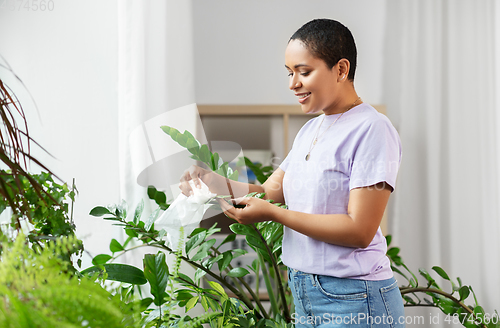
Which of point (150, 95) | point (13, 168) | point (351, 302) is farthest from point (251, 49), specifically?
point (13, 168)

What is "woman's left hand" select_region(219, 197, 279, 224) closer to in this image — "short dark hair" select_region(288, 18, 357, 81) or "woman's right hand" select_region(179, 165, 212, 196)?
"woman's right hand" select_region(179, 165, 212, 196)

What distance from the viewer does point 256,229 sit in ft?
3.19

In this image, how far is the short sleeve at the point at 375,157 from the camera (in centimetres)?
66

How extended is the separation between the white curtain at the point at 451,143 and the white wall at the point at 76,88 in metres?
1.47

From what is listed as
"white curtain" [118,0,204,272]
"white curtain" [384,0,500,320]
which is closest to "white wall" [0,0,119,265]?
"white curtain" [118,0,204,272]

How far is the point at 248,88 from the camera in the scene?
2.24 meters

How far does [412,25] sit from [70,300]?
83.1 inches

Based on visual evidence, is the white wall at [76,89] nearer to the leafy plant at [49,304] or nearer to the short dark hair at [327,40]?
the short dark hair at [327,40]

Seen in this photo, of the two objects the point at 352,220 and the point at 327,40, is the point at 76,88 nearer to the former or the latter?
the point at 327,40

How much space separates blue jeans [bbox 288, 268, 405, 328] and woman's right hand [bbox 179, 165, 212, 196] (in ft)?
0.99

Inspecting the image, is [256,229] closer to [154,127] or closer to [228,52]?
[154,127]

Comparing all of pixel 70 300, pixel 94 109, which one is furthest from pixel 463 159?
pixel 70 300

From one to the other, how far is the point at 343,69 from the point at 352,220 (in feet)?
0.98

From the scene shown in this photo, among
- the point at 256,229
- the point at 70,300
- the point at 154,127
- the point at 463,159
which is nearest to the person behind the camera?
the point at 70,300
